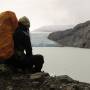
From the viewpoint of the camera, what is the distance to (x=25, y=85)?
668cm

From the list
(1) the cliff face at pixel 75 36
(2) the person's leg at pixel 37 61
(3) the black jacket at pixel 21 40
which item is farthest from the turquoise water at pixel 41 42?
(3) the black jacket at pixel 21 40

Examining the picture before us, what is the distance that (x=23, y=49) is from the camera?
728 centimetres

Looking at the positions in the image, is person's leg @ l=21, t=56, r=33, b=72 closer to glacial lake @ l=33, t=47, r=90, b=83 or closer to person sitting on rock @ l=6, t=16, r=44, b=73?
person sitting on rock @ l=6, t=16, r=44, b=73

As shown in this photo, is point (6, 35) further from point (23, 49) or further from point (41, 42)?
point (41, 42)

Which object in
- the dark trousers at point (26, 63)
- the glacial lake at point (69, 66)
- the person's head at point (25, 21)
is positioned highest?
the person's head at point (25, 21)

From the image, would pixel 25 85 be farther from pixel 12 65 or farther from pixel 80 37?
pixel 80 37

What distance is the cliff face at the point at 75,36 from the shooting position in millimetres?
52919

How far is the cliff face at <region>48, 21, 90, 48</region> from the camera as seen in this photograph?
174ft

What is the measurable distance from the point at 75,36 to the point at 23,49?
52.3 metres

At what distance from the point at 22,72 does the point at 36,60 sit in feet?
1.35

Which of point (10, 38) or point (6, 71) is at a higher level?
point (10, 38)

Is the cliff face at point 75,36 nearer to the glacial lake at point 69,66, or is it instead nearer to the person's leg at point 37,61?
the glacial lake at point 69,66

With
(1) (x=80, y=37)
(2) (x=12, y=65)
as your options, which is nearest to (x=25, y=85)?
(2) (x=12, y=65)

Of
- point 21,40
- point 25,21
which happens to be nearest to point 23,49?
point 21,40
